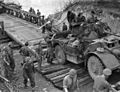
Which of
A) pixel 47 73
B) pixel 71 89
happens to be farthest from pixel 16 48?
pixel 71 89

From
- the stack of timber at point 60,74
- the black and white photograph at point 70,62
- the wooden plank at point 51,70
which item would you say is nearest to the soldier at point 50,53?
the black and white photograph at point 70,62

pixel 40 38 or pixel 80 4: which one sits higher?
pixel 80 4

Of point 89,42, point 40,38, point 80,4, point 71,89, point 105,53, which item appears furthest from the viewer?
point 80,4

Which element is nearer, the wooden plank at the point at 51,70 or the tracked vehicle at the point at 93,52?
the tracked vehicle at the point at 93,52

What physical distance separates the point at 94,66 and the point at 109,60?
24.3 inches

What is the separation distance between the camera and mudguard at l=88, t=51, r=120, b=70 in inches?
282

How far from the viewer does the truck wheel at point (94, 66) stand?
7.46 metres

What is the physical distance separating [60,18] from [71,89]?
15.4 m

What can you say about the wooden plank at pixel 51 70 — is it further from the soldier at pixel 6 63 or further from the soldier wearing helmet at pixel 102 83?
the soldier wearing helmet at pixel 102 83

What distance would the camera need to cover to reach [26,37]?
12719 mm

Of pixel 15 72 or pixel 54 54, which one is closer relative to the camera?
pixel 15 72

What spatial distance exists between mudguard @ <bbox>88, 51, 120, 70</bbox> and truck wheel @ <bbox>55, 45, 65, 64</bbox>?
7.34 ft

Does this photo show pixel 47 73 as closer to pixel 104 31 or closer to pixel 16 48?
pixel 104 31

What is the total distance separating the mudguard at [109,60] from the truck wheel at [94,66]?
0.16m
